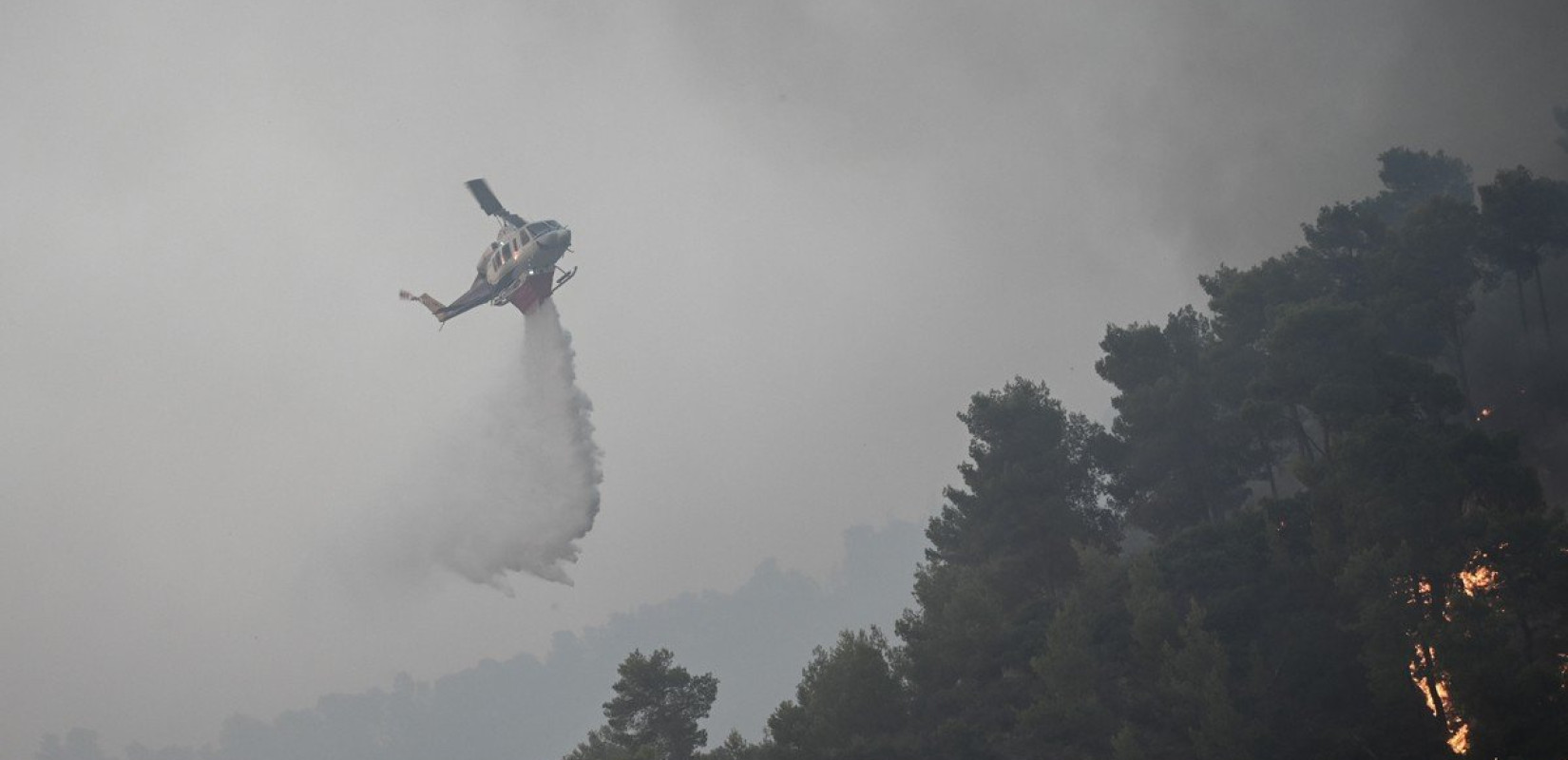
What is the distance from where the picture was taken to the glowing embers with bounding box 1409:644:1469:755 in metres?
33.9

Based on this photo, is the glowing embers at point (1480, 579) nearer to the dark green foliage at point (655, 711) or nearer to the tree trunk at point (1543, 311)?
the tree trunk at point (1543, 311)

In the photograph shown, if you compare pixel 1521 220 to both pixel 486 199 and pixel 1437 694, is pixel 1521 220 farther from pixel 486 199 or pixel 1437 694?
pixel 486 199

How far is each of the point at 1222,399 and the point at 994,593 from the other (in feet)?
53.2

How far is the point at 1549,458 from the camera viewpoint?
55.2m

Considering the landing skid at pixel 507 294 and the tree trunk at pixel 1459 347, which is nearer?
the tree trunk at pixel 1459 347

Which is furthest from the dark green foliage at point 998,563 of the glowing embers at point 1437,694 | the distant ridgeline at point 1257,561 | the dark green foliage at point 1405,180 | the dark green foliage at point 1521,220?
the dark green foliage at point 1405,180

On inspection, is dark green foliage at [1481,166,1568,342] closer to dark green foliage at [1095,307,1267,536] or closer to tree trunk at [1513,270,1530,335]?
tree trunk at [1513,270,1530,335]

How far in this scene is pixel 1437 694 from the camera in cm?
3678

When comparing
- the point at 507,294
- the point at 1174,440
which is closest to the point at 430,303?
the point at 507,294

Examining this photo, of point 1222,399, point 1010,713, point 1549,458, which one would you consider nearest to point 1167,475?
point 1222,399

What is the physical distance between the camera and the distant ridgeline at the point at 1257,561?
119 feet

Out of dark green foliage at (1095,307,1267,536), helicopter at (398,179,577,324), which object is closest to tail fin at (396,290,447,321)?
helicopter at (398,179,577,324)

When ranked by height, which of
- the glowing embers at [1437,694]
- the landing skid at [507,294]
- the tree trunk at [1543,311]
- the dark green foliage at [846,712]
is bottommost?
the glowing embers at [1437,694]

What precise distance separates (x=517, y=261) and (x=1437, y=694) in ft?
155
